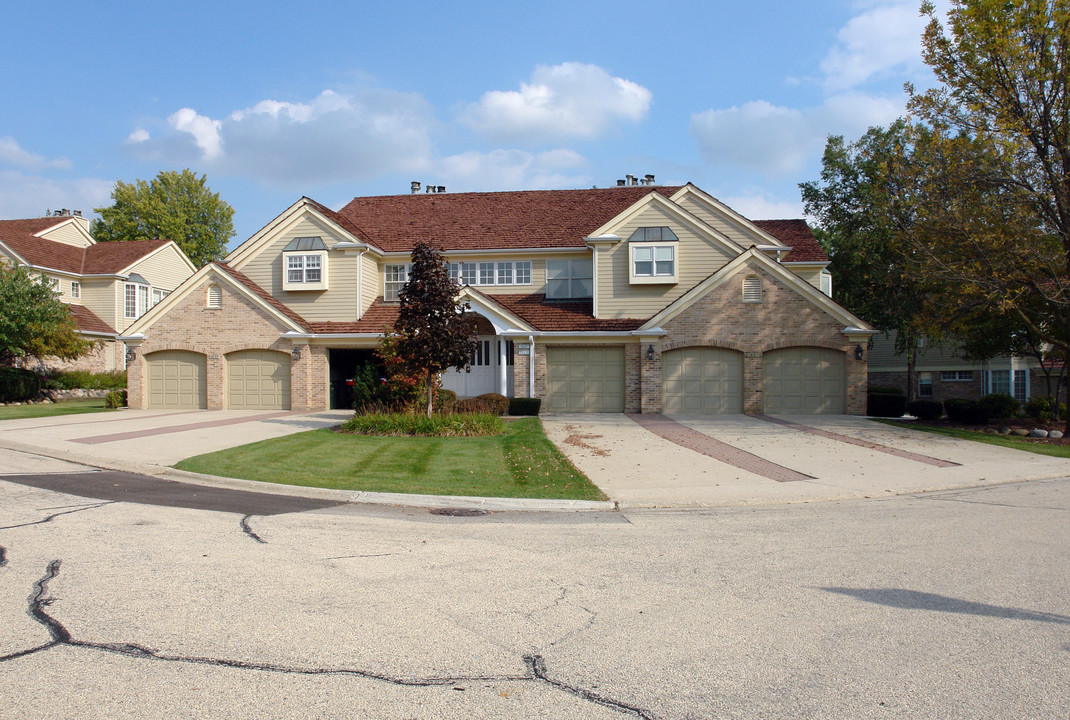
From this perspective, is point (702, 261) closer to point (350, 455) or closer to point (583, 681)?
point (350, 455)

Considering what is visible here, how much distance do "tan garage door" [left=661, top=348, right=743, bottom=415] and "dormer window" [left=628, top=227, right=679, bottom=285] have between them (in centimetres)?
297

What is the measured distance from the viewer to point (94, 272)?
1458 inches

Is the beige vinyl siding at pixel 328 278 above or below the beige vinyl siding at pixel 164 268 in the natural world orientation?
below

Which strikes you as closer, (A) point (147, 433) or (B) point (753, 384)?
(A) point (147, 433)

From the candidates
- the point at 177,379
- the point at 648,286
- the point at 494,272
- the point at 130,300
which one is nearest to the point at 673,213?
the point at 648,286

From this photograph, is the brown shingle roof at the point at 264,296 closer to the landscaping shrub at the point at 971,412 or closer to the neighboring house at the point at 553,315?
the neighboring house at the point at 553,315

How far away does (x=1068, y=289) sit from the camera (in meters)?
18.8

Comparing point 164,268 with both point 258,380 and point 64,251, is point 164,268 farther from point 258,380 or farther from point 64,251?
point 258,380

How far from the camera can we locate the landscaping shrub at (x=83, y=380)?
3131 cm

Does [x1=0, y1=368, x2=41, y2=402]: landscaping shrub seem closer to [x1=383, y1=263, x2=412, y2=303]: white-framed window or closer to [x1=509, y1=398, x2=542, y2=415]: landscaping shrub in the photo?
[x1=383, y1=263, x2=412, y2=303]: white-framed window

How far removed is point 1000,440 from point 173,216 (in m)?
57.0

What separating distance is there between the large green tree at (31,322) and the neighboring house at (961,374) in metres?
38.3

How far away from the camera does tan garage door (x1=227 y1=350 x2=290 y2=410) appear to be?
26375 millimetres

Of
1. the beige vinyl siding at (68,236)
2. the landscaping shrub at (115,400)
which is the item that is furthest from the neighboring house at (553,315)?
the beige vinyl siding at (68,236)
